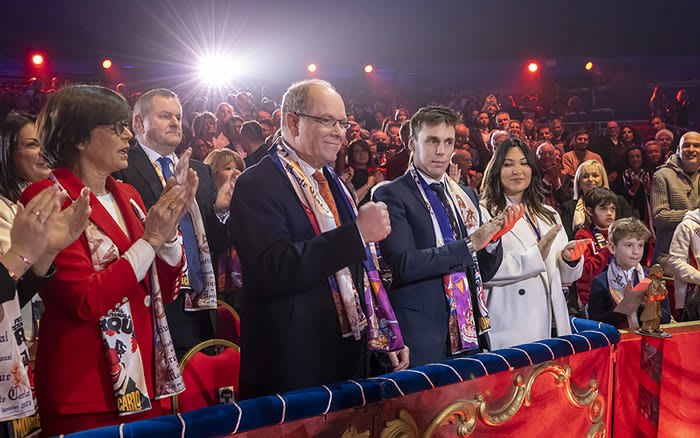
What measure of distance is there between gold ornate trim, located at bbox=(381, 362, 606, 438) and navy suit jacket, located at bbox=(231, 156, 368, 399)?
0.21m

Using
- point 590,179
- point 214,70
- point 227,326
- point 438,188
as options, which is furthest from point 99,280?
point 214,70

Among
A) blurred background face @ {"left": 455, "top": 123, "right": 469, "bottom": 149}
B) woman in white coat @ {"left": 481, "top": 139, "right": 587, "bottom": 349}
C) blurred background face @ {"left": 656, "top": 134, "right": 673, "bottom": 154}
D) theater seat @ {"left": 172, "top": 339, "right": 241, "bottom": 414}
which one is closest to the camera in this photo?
theater seat @ {"left": 172, "top": 339, "right": 241, "bottom": 414}

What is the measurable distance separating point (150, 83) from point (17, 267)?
309 inches

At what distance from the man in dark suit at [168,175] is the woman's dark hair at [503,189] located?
3.98 feet

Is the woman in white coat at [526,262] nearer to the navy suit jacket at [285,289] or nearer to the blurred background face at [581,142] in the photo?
the navy suit jacket at [285,289]

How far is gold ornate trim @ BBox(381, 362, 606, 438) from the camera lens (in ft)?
5.66

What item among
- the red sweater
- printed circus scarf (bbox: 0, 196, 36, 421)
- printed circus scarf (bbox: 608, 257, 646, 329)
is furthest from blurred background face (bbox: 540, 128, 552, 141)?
printed circus scarf (bbox: 0, 196, 36, 421)

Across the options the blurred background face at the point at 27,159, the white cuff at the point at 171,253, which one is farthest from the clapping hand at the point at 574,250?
the blurred background face at the point at 27,159

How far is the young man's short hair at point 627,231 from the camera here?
10.9 feet

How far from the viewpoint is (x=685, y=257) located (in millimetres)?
3771

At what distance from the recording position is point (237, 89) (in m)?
8.78

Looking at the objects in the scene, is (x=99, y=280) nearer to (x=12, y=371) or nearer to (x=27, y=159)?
(x=12, y=371)

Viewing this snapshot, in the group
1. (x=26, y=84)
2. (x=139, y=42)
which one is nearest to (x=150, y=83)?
(x=139, y=42)

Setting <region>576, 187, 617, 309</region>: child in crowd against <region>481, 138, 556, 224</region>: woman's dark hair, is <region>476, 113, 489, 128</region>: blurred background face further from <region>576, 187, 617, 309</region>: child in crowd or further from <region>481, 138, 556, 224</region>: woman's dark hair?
<region>481, 138, 556, 224</region>: woman's dark hair
